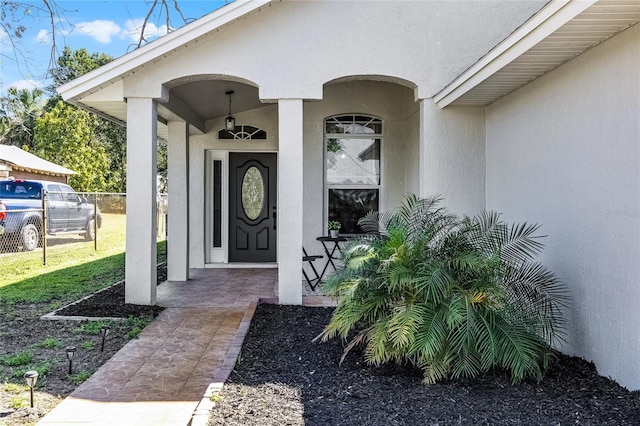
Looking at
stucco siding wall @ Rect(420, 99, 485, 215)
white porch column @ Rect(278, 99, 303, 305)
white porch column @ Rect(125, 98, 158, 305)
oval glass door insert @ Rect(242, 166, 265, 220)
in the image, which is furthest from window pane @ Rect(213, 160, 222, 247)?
stucco siding wall @ Rect(420, 99, 485, 215)

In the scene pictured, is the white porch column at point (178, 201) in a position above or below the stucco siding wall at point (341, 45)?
below

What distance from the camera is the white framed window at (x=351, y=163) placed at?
27.7 ft

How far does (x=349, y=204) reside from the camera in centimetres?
847

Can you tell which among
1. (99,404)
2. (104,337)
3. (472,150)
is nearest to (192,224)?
(104,337)

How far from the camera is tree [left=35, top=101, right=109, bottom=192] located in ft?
71.1

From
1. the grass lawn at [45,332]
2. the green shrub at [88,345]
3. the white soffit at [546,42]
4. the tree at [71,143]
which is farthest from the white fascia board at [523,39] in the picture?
the tree at [71,143]

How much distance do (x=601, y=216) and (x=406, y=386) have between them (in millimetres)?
1989

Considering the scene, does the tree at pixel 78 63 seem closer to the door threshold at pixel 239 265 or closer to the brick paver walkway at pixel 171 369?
the brick paver walkway at pixel 171 369

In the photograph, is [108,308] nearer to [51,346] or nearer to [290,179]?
[51,346]

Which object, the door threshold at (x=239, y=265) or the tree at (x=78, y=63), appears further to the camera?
the door threshold at (x=239, y=265)

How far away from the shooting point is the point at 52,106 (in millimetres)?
23438

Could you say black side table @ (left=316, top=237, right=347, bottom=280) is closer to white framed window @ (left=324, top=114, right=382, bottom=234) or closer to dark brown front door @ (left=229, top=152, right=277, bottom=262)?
white framed window @ (left=324, top=114, right=382, bottom=234)

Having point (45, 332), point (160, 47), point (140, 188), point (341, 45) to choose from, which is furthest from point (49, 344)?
point (341, 45)

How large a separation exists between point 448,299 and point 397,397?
2.63 ft
